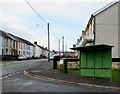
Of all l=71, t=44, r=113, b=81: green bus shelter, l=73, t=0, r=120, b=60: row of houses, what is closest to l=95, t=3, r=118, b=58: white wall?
l=73, t=0, r=120, b=60: row of houses

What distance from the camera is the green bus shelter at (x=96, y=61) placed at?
11163 mm

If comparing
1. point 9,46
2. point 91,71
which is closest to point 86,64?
point 91,71

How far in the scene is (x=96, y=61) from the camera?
11.9 meters

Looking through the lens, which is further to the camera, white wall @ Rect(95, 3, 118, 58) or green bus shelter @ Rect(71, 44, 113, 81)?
white wall @ Rect(95, 3, 118, 58)

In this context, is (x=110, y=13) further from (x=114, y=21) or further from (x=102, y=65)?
(x=102, y=65)

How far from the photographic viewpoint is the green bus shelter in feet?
36.6

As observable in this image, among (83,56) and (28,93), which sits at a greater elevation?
(83,56)

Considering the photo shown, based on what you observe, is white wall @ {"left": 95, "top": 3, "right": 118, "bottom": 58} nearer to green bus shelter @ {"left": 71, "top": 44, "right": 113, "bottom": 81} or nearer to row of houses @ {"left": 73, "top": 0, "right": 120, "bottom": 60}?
row of houses @ {"left": 73, "top": 0, "right": 120, "bottom": 60}

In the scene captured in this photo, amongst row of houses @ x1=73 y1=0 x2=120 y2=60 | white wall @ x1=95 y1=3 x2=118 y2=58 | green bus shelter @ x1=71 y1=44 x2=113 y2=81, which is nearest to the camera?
green bus shelter @ x1=71 y1=44 x2=113 y2=81

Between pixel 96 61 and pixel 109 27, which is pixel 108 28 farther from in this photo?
pixel 96 61

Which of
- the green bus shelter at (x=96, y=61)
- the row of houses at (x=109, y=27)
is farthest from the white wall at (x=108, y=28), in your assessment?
the green bus shelter at (x=96, y=61)

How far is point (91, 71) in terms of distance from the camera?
12.1 metres

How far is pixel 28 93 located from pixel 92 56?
21.0 ft

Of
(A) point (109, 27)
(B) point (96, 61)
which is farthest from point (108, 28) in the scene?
(B) point (96, 61)
